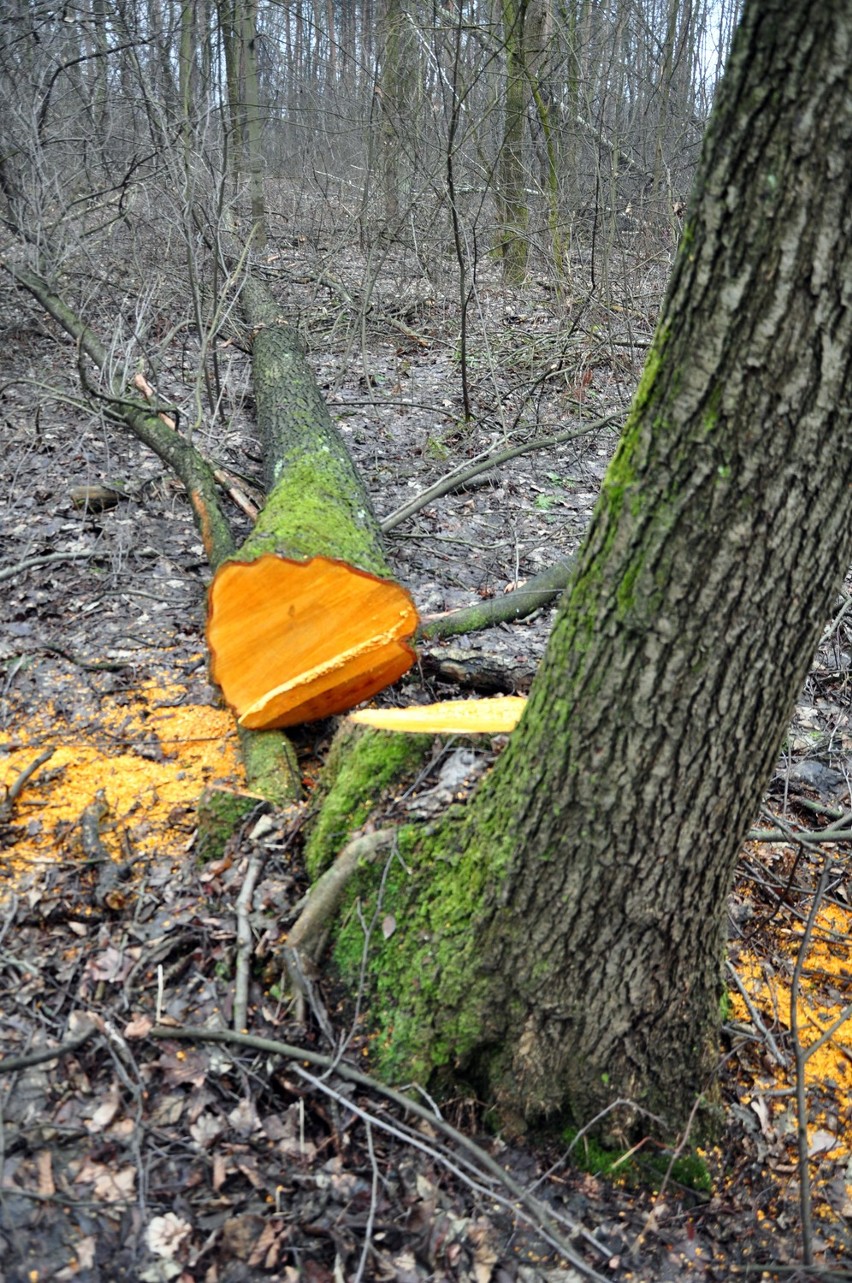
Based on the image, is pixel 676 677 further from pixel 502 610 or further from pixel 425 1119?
pixel 502 610

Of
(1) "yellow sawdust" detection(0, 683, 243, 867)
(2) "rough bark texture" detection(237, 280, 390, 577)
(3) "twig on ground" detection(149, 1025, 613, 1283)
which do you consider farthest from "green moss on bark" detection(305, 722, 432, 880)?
(2) "rough bark texture" detection(237, 280, 390, 577)

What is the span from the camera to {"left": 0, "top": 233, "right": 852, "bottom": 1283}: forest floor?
1.99m

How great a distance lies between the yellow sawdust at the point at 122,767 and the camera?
316 centimetres

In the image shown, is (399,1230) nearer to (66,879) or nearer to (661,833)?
(661,833)

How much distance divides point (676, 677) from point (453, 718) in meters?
1.04

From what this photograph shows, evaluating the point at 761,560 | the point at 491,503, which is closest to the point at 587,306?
the point at 491,503

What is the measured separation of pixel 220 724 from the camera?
3.90m

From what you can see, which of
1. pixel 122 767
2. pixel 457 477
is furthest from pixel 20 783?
pixel 457 477

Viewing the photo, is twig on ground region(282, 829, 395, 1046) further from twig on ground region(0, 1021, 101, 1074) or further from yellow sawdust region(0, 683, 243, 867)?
yellow sawdust region(0, 683, 243, 867)

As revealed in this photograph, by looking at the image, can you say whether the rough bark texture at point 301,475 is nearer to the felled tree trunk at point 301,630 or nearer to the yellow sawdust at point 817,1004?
the felled tree trunk at point 301,630

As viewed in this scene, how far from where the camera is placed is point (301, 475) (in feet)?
16.1

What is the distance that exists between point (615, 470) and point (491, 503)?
4725 mm

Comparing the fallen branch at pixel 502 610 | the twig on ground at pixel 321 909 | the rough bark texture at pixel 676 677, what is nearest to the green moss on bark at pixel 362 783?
the twig on ground at pixel 321 909

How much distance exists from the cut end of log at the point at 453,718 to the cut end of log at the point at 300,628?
604 millimetres
